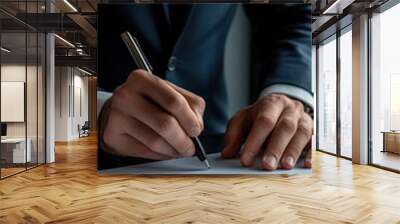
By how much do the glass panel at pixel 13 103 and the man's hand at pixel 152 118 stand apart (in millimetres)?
2108

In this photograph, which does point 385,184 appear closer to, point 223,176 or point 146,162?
point 223,176

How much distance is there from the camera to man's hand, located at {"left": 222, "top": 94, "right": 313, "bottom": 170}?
5.09m

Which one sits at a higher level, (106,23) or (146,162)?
(106,23)

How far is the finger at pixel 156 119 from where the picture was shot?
4812mm

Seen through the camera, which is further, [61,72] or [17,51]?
[61,72]

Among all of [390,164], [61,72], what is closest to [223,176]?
[390,164]

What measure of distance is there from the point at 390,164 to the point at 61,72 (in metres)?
12.4

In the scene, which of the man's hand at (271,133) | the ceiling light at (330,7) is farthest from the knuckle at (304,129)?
the ceiling light at (330,7)

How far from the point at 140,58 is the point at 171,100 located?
2.52 feet

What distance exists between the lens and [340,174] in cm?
620

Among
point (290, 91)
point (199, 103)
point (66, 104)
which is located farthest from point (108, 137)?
point (66, 104)

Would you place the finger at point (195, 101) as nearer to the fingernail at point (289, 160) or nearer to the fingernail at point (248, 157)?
the fingernail at point (248, 157)

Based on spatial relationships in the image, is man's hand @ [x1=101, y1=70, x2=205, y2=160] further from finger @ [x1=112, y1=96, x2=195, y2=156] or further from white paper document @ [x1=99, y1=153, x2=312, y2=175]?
white paper document @ [x1=99, y1=153, x2=312, y2=175]

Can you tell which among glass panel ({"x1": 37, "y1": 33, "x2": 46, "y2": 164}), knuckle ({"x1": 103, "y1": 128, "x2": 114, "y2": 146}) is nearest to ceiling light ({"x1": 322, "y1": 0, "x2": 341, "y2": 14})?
knuckle ({"x1": 103, "y1": 128, "x2": 114, "y2": 146})
